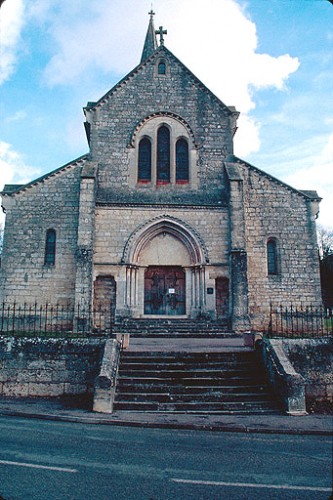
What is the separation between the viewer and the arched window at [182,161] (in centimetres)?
2133

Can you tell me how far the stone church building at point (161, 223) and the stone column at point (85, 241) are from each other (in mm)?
49

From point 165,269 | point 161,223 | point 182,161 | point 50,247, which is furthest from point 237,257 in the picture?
point 50,247

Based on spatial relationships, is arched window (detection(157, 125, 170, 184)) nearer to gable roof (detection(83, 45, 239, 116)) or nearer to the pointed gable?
gable roof (detection(83, 45, 239, 116))

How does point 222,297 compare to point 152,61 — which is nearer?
point 222,297

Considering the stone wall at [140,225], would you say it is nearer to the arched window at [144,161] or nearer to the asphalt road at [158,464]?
the arched window at [144,161]

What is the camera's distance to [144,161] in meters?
21.5

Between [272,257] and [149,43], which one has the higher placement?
[149,43]

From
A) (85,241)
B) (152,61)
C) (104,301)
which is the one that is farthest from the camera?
(152,61)

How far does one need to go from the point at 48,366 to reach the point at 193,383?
3.91 metres

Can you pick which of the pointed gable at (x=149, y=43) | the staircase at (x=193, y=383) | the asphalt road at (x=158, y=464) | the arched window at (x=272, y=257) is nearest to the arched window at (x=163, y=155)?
the arched window at (x=272, y=257)

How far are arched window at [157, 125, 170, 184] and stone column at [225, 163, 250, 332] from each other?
3292 millimetres

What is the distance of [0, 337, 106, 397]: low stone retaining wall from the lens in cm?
1066

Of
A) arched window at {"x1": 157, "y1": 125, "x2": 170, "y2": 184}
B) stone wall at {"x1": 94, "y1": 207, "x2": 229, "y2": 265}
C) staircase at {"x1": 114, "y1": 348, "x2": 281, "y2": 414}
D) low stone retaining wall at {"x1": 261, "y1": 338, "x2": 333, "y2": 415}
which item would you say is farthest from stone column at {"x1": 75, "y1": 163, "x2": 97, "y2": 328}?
low stone retaining wall at {"x1": 261, "y1": 338, "x2": 333, "y2": 415}

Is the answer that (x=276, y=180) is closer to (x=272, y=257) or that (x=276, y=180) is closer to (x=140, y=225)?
(x=272, y=257)
